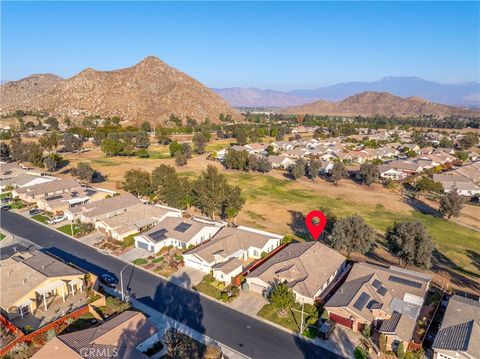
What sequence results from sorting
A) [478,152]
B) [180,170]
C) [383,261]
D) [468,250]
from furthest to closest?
[478,152] < [180,170] < [468,250] < [383,261]

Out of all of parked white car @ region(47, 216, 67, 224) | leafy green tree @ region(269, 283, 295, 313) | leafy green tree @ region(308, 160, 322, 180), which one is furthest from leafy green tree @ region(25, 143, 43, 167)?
leafy green tree @ region(269, 283, 295, 313)

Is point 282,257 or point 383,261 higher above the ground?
point 282,257

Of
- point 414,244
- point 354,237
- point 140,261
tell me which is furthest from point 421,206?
point 140,261

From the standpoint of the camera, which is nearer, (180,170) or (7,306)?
(7,306)

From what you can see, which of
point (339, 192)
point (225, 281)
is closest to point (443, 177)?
point (339, 192)

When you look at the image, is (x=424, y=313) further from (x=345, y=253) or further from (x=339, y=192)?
(x=339, y=192)

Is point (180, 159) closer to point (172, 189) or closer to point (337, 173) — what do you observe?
point (172, 189)
